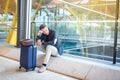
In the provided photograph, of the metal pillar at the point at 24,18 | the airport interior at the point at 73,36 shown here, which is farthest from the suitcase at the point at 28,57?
the metal pillar at the point at 24,18

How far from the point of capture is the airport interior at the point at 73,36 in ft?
12.5

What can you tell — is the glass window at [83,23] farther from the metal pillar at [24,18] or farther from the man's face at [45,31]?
the man's face at [45,31]

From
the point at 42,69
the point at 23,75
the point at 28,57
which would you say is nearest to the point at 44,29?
the point at 28,57

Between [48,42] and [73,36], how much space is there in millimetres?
1155

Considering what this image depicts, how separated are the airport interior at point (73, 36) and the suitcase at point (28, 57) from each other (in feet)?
0.41

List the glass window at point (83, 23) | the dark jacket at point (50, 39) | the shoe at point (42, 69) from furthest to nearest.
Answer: the glass window at point (83, 23) < the dark jacket at point (50, 39) < the shoe at point (42, 69)

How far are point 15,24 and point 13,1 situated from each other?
85cm

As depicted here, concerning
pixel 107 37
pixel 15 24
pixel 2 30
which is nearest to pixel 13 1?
pixel 15 24

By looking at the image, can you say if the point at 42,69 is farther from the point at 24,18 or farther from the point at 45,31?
the point at 24,18

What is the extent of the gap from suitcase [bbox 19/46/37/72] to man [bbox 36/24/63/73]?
213mm

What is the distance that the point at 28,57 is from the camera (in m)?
4.15

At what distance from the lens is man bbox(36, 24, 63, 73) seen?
164 inches

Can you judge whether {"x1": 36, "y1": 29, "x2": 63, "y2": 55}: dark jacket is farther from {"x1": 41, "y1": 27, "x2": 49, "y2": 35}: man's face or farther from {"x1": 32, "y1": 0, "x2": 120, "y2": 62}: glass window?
{"x1": 32, "y1": 0, "x2": 120, "y2": 62}: glass window

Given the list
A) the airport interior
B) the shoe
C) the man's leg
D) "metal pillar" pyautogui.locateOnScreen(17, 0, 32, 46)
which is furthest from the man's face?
"metal pillar" pyautogui.locateOnScreen(17, 0, 32, 46)
